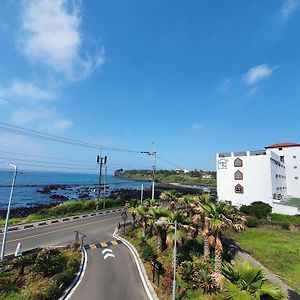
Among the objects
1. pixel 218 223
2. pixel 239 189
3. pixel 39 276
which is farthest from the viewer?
pixel 239 189

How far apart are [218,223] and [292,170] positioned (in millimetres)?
55478

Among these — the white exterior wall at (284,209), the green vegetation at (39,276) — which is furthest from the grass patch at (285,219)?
the green vegetation at (39,276)

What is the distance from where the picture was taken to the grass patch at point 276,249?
2319 cm

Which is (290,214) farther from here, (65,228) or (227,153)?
(65,228)

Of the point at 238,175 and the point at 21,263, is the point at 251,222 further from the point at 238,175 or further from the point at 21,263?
the point at 21,263

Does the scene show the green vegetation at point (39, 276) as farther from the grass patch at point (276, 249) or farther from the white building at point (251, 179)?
the white building at point (251, 179)

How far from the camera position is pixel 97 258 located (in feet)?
84.6

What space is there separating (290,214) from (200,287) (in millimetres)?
34098

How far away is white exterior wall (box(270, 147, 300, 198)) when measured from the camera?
65625mm

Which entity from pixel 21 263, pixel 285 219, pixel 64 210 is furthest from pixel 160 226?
pixel 64 210

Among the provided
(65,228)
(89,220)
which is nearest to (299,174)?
(89,220)

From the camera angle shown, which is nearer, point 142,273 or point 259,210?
point 142,273

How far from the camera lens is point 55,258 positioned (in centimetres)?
2245

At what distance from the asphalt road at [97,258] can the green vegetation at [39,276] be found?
131 centimetres
